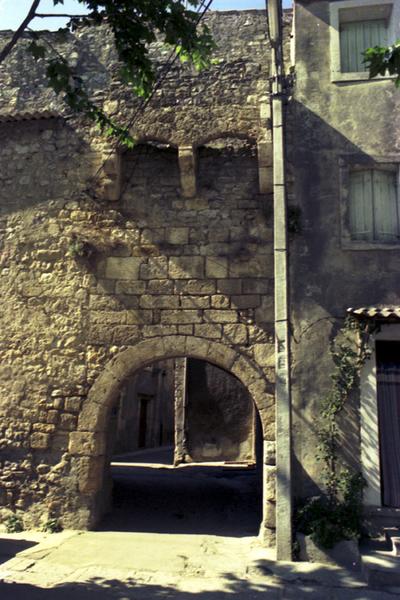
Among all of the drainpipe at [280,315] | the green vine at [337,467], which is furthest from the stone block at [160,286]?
the green vine at [337,467]

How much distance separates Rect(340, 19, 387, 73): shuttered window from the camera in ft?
23.6

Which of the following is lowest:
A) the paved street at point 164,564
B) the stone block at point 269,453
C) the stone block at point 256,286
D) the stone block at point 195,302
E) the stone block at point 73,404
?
the paved street at point 164,564

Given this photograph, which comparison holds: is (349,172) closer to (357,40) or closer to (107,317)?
(357,40)

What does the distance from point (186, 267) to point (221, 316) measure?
83 cm

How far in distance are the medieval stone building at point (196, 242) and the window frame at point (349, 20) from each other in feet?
0.07

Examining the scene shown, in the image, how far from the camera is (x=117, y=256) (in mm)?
7258

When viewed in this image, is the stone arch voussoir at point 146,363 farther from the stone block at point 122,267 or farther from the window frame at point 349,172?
the window frame at point 349,172

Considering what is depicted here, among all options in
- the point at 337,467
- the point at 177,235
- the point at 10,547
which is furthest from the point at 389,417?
the point at 10,547

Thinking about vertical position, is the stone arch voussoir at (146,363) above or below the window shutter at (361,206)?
below

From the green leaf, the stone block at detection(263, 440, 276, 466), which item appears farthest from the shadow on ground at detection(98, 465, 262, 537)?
the green leaf

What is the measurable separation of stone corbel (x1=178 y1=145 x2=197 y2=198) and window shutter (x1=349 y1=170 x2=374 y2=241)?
2094mm

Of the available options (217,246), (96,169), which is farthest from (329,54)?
(96,169)

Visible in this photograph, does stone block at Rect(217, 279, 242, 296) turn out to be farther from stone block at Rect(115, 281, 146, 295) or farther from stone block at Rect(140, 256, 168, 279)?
stone block at Rect(115, 281, 146, 295)

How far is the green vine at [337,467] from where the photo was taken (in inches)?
220
